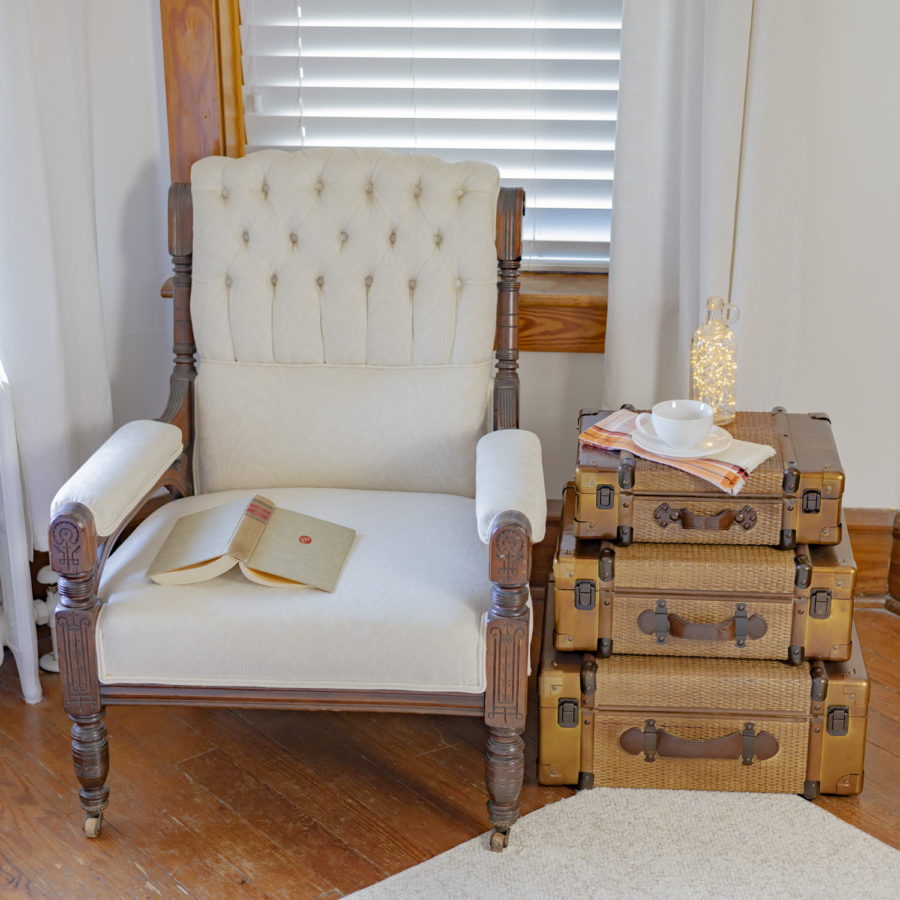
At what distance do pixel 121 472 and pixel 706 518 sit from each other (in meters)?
0.93

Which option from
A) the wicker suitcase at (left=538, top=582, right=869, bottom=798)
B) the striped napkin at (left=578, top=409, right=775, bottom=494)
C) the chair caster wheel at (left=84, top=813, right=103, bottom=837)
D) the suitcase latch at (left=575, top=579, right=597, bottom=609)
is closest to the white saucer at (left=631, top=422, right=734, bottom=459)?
the striped napkin at (left=578, top=409, right=775, bottom=494)

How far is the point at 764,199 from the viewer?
2.20 meters

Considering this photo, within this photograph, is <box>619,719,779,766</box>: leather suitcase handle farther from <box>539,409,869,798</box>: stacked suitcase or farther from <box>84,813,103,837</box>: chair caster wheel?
<box>84,813,103,837</box>: chair caster wheel

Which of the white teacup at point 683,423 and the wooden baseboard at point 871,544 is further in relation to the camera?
the wooden baseboard at point 871,544

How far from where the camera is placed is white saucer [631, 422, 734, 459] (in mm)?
1883

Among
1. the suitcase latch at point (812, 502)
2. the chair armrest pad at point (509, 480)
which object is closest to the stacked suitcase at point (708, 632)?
the suitcase latch at point (812, 502)

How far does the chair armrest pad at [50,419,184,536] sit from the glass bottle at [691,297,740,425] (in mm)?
936

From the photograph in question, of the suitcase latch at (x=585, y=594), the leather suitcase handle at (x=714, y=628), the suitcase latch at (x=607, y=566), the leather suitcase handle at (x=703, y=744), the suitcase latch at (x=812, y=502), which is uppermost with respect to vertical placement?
the suitcase latch at (x=812, y=502)

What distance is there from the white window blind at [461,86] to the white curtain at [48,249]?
1.34 feet

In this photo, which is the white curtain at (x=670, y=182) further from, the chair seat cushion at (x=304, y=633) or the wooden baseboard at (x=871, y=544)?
the chair seat cushion at (x=304, y=633)

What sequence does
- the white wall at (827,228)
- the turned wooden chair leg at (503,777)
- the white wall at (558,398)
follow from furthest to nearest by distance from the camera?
the white wall at (558,398) < the white wall at (827,228) < the turned wooden chair leg at (503,777)

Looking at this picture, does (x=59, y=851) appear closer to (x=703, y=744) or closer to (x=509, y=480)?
(x=509, y=480)

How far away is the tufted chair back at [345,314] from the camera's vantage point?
7.06 ft

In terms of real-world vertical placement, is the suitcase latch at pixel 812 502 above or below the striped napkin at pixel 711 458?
below
